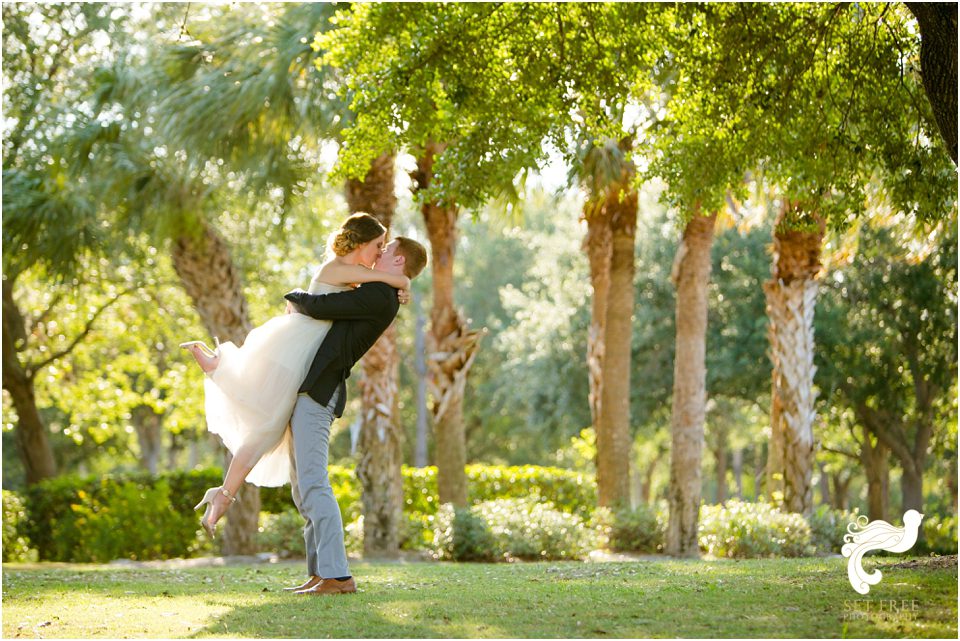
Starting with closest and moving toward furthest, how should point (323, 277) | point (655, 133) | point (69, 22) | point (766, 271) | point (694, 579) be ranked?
point (323, 277)
point (694, 579)
point (655, 133)
point (69, 22)
point (766, 271)

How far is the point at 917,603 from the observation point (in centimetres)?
527

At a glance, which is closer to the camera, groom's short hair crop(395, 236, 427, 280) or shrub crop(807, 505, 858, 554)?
groom's short hair crop(395, 236, 427, 280)

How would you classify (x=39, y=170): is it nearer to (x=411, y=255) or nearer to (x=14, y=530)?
(x=14, y=530)

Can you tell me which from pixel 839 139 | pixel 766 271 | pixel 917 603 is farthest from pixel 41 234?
pixel 766 271

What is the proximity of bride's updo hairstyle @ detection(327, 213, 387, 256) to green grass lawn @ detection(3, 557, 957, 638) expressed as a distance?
6.22ft

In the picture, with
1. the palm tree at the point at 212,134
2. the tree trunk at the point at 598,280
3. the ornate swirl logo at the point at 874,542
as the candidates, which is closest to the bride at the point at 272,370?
the ornate swirl logo at the point at 874,542

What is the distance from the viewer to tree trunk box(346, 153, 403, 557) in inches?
484

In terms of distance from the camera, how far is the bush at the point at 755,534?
11562 millimetres

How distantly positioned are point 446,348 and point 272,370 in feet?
26.7

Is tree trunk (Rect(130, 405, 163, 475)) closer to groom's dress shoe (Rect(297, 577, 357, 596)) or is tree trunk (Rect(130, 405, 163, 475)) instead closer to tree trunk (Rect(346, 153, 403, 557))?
tree trunk (Rect(346, 153, 403, 557))

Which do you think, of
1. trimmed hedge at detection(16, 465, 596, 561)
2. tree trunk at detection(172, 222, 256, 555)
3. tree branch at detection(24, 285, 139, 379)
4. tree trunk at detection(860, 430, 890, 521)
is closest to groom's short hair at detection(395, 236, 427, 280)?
tree trunk at detection(172, 222, 256, 555)

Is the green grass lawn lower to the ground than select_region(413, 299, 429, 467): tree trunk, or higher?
lower

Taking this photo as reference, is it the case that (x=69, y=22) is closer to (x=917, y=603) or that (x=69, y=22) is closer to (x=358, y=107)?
(x=358, y=107)

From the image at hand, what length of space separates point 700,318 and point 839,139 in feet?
18.1
